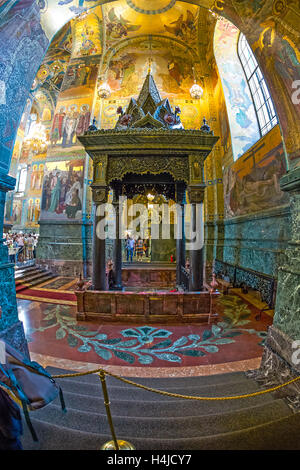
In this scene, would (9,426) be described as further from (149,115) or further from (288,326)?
(149,115)

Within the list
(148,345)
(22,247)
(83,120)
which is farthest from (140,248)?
(148,345)

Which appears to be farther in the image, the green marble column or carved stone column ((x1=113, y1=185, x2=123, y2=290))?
carved stone column ((x1=113, y1=185, x2=123, y2=290))

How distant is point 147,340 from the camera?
4.06 m

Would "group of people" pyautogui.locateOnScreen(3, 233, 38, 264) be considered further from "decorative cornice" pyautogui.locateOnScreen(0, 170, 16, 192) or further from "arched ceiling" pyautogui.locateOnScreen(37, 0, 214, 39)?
"arched ceiling" pyautogui.locateOnScreen(37, 0, 214, 39)

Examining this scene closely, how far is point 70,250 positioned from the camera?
11227 mm

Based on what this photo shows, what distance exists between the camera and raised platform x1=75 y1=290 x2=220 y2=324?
16.1 ft

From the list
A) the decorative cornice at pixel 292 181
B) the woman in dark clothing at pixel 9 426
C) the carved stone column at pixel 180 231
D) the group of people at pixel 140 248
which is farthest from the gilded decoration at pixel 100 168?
the group of people at pixel 140 248

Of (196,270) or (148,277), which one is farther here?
(148,277)

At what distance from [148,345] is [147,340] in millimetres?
199

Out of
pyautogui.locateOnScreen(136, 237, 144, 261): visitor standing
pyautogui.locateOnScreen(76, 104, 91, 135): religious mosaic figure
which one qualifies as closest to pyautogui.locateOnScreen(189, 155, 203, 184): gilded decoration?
pyautogui.locateOnScreen(76, 104, 91, 135): religious mosaic figure

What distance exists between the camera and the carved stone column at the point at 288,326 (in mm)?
2359

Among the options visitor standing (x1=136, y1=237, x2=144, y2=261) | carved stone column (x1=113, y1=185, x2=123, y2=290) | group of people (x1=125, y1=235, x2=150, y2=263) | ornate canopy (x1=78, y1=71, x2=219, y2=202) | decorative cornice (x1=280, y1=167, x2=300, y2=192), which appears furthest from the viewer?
visitor standing (x1=136, y1=237, x2=144, y2=261)

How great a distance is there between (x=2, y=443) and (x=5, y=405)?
0.74 ft

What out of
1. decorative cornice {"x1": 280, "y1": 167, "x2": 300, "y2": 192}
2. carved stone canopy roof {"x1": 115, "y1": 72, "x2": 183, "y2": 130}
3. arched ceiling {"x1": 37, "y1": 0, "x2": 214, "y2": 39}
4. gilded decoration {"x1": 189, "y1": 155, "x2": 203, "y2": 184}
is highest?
arched ceiling {"x1": 37, "y1": 0, "x2": 214, "y2": 39}
